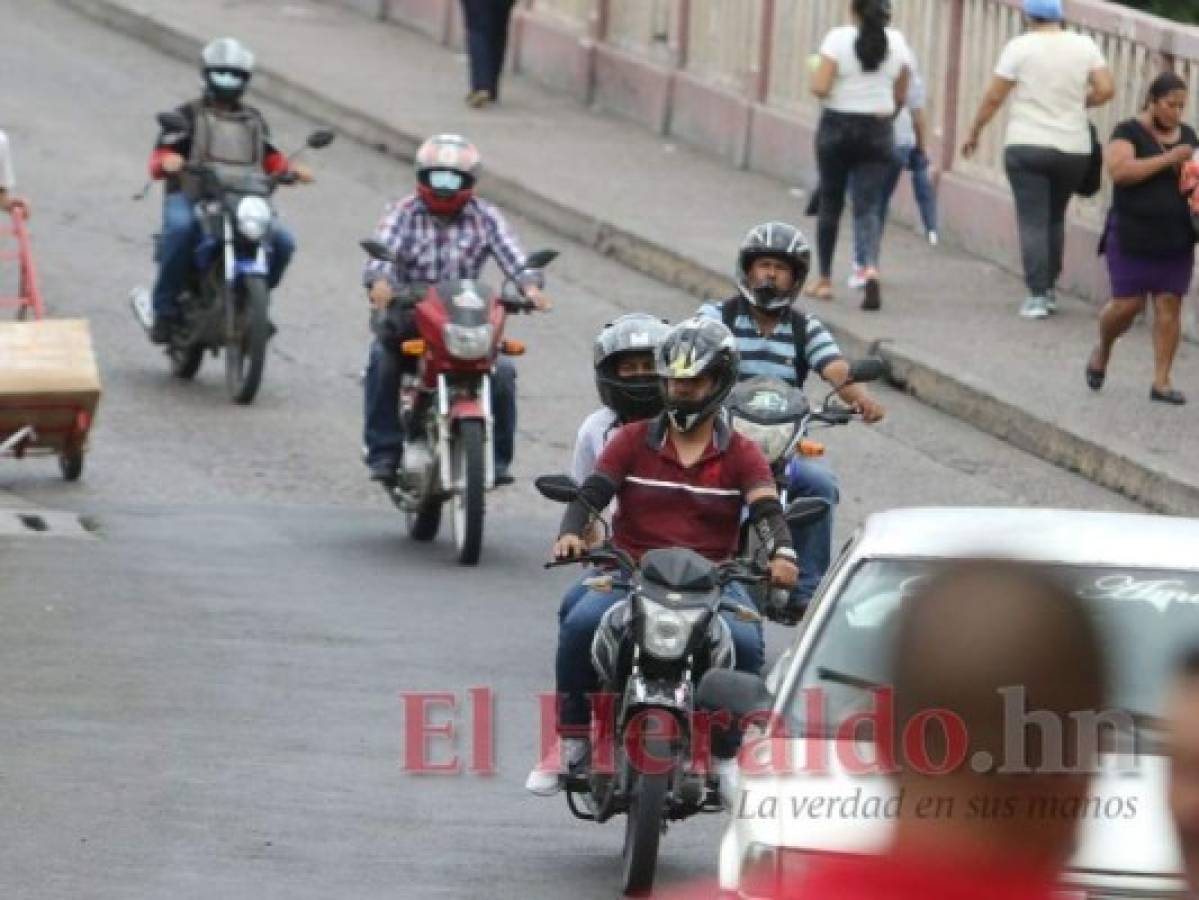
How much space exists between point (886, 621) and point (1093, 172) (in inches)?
527

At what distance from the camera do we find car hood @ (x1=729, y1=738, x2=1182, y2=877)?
21.6ft

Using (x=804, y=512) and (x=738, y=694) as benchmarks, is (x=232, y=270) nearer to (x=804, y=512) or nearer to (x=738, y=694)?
(x=804, y=512)

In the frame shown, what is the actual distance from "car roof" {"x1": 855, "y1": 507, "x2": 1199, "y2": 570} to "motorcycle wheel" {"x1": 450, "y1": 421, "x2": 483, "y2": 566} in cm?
611

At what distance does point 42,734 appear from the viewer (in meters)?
11.0

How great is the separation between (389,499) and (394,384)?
128cm

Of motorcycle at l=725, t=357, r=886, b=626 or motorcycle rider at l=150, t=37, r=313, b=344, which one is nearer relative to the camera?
motorcycle at l=725, t=357, r=886, b=626

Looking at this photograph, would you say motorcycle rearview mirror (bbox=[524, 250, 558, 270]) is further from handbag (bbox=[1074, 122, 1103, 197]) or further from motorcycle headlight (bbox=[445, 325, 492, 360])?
handbag (bbox=[1074, 122, 1103, 197])

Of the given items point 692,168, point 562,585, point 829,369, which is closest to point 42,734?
point 829,369

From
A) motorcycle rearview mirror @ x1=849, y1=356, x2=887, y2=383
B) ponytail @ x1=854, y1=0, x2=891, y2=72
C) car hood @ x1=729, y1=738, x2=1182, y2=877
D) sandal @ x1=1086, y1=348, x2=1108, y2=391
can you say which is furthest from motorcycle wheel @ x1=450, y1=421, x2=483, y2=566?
car hood @ x1=729, y1=738, x2=1182, y2=877

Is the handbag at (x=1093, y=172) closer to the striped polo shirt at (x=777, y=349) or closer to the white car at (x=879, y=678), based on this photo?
the striped polo shirt at (x=777, y=349)

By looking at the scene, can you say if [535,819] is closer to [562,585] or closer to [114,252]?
[562,585]

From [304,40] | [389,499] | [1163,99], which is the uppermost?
[1163,99]

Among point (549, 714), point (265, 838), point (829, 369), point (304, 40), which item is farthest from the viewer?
point (304, 40)

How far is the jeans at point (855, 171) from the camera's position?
20438 millimetres
